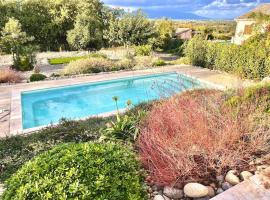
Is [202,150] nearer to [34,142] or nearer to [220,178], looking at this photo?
[220,178]

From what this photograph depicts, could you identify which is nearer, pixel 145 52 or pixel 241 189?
pixel 241 189

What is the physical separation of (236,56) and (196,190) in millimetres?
12536

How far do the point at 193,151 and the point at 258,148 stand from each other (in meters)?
1.02

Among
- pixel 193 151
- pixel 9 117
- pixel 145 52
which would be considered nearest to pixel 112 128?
pixel 193 151

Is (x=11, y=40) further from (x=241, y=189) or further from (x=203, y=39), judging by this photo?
(x=241, y=189)

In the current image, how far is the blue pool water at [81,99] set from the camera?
1074 centimetres

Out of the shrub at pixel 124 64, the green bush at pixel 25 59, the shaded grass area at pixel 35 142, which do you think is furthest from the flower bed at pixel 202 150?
the green bush at pixel 25 59

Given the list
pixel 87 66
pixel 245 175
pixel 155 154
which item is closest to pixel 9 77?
pixel 87 66

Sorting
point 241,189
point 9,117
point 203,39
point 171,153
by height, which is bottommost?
point 9,117

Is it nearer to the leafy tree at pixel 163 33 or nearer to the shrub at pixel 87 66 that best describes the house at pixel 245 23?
the leafy tree at pixel 163 33

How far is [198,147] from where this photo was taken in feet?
12.2

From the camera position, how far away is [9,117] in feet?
29.9

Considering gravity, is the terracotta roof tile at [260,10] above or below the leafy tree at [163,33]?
above

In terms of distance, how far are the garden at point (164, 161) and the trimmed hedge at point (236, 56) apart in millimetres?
8796
